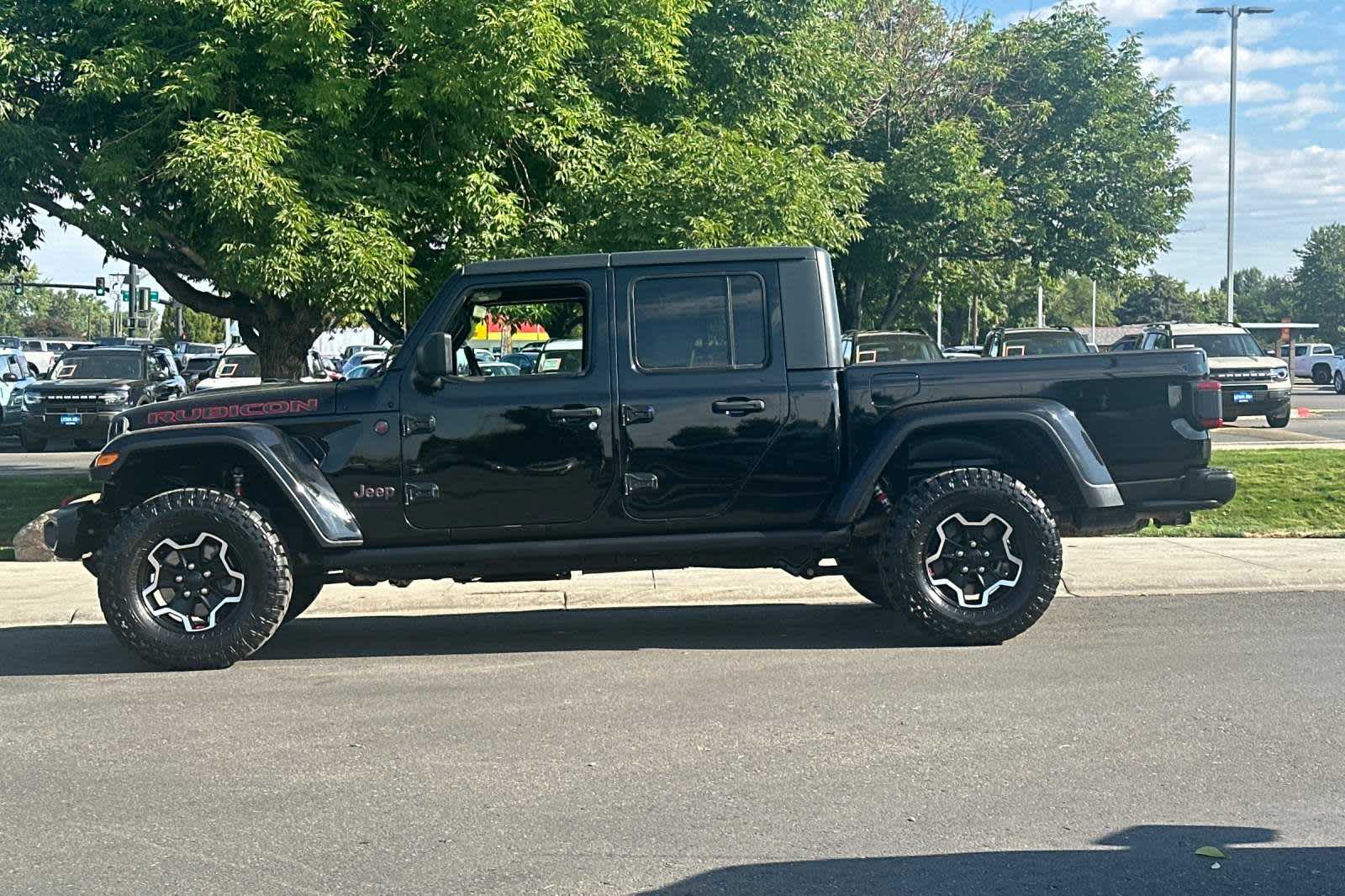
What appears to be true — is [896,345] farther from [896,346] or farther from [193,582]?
[193,582]

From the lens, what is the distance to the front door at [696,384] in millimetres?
8102

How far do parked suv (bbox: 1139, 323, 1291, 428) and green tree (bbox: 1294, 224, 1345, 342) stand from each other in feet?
300

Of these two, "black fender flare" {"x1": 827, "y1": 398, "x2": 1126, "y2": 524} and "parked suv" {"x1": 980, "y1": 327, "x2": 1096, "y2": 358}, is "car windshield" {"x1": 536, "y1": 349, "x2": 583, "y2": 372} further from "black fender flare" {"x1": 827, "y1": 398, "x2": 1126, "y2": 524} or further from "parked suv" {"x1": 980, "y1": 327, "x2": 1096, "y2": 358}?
"parked suv" {"x1": 980, "y1": 327, "x2": 1096, "y2": 358}

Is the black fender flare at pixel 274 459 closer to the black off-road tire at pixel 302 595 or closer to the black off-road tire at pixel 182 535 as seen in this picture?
the black off-road tire at pixel 182 535

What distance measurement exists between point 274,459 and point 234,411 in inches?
18.0

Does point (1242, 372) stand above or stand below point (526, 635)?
above

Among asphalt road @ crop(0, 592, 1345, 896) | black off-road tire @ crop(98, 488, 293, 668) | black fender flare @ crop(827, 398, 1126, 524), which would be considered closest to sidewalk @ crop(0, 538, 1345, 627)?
asphalt road @ crop(0, 592, 1345, 896)

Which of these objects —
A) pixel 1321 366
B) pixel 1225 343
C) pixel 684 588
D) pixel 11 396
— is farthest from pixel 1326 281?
pixel 684 588

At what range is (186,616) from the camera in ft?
26.5

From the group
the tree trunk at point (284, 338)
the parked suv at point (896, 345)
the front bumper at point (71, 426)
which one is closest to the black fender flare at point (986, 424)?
the tree trunk at point (284, 338)

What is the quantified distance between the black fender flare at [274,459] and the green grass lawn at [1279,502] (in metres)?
7.66

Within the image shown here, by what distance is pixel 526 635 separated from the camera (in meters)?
9.16

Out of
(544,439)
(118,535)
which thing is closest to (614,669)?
(544,439)

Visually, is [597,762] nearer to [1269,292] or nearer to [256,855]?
[256,855]
